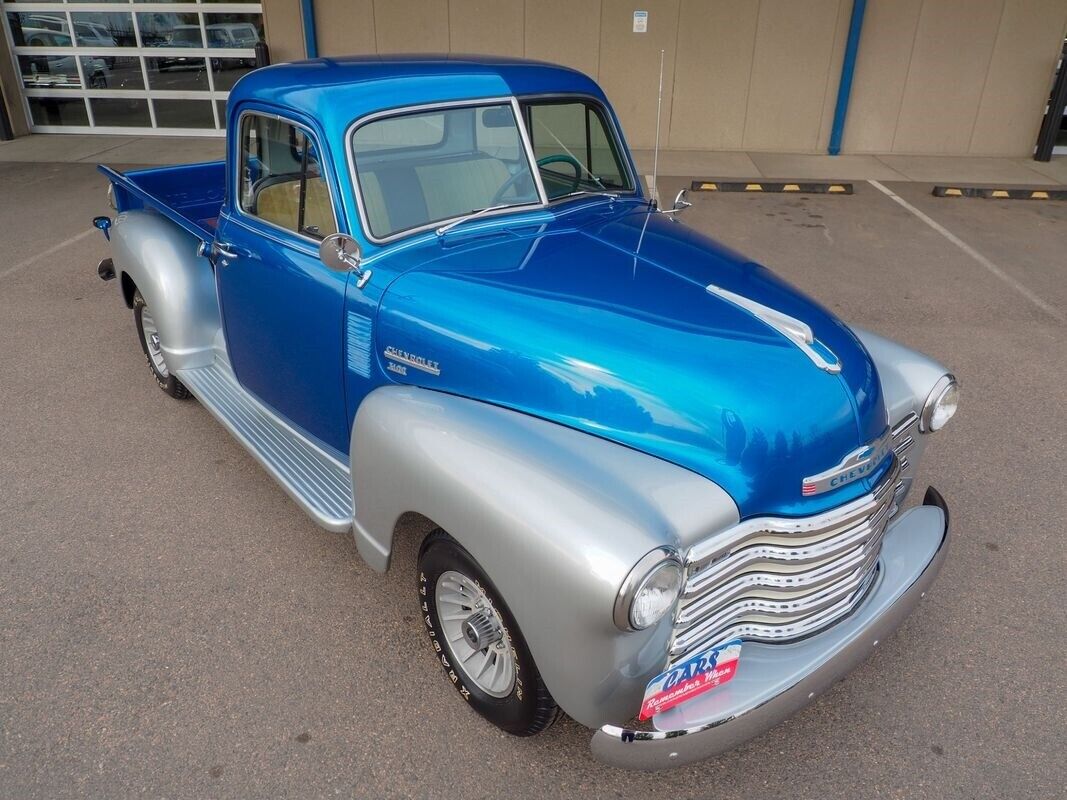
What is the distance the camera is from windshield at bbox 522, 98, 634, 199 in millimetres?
3244

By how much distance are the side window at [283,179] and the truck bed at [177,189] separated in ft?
3.28

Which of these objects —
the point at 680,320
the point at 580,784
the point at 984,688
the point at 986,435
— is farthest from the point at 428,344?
the point at 986,435

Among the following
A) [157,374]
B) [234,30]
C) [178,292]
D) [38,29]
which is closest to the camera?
[178,292]

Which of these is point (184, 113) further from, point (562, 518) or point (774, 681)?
point (774, 681)

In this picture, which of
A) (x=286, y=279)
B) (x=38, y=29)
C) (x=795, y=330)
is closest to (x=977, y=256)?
(x=795, y=330)

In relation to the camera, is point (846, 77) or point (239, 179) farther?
point (846, 77)

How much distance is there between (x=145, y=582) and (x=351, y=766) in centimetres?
131

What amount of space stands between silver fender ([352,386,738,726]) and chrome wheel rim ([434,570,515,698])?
264 millimetres

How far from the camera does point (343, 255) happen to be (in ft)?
9.00

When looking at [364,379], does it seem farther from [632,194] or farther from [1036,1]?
[1036,1]

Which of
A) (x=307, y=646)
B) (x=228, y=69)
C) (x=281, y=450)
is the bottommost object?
(x=307, y=646)

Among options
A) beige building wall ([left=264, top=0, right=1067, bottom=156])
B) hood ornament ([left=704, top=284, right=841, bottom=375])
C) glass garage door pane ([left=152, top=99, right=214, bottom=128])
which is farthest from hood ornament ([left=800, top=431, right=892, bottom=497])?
glass garage door pane ([left=152, top=99, right=214, bottom=128])

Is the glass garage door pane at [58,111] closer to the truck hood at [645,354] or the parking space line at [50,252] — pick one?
the parking space line at [50,252]

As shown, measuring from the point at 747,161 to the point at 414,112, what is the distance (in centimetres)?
906
